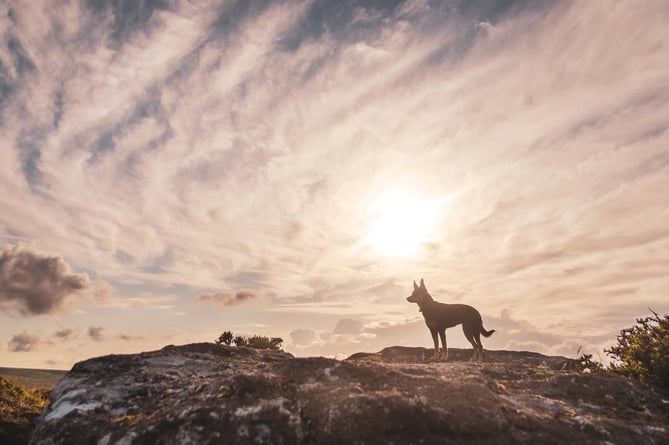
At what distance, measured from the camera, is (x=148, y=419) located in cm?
471

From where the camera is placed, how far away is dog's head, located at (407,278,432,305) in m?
16.0

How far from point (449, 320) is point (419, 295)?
69.0 inches

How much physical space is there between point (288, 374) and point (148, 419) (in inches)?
78.3

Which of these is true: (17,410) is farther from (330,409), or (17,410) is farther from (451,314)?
(451,314)

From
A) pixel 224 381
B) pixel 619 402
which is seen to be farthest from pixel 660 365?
pixel 224 381

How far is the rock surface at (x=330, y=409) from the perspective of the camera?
171 inches

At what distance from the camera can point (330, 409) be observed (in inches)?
181

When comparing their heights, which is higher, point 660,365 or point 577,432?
point 660,365

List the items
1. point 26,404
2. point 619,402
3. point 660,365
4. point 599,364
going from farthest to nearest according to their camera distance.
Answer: point 599,364
point 26,404
point 660,365
point 619,402

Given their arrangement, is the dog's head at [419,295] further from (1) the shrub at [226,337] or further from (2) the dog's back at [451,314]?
(1) the shrub at [226,337]

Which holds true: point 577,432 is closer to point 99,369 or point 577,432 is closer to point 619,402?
point 619,402

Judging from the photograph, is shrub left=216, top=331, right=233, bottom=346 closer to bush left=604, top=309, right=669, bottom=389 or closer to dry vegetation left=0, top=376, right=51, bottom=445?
dry vegetation left=0, top=376, right=51, bottom=445

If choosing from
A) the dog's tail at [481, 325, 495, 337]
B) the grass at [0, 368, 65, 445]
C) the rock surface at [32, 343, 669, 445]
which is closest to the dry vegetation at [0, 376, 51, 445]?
the grass at [0, 368, 65, 445]

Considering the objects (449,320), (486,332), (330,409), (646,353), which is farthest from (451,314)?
(330,409)
